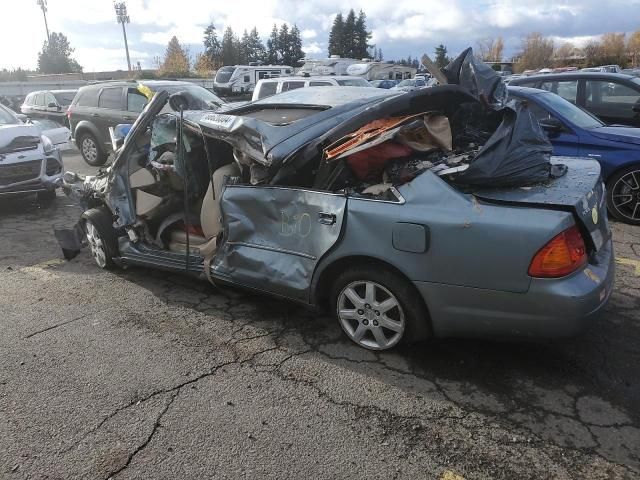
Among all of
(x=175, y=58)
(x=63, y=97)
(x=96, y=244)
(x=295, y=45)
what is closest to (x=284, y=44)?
(x=295, y=45)

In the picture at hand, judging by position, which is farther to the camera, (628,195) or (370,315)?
(628,195)

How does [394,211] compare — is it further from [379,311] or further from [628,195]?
[628,195]

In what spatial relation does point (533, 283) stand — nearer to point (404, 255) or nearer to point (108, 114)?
point (404, 255)

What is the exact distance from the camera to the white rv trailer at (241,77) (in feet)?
84.3

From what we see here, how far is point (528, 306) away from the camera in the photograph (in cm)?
273

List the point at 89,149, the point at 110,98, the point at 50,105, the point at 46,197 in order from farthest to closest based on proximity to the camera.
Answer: the point at 50,105 → the point at 89,149 → the point at 110,98 → the point at 46,197

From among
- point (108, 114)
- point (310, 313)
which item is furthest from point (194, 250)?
point (108, 114)

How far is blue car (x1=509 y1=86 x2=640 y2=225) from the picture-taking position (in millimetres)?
5785

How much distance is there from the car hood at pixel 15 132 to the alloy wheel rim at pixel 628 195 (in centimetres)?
818

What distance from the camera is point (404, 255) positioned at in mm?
2980

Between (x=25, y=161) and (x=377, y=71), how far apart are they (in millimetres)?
27231

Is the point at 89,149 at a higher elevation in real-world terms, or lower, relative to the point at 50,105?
lower

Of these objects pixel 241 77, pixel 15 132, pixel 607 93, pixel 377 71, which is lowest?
pixel 15 132

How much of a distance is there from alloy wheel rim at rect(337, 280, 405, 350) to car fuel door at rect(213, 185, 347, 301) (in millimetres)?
295
